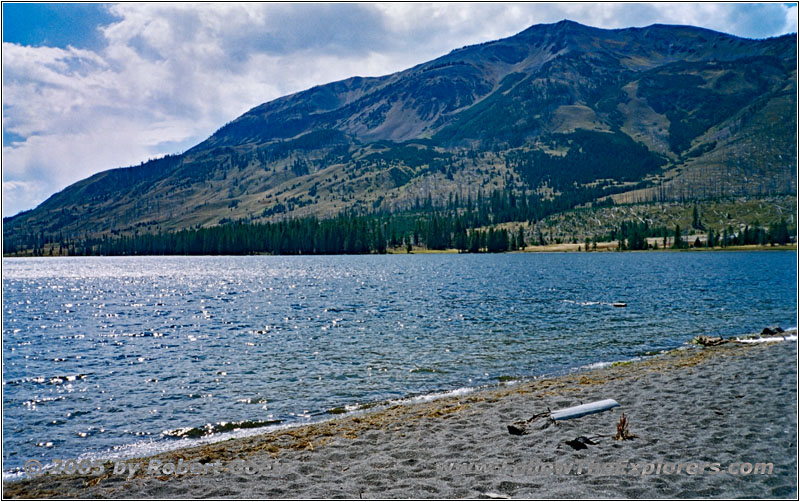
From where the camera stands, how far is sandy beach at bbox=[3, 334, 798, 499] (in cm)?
1420

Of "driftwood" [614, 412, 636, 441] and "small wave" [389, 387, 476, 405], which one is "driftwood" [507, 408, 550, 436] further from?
"small wave" [389, 387, 476, 405]

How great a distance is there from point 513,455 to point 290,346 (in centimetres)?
3151

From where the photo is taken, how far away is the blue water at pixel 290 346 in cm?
2734

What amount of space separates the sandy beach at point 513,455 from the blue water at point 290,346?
5.53 metres

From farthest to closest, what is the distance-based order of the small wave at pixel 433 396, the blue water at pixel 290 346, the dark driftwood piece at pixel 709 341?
1. the dark driftwood piece at pixel 709 341
2. the small wave at pixel 433 396
3. the blue water at pixel 290 346

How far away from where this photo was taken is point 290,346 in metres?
45.5

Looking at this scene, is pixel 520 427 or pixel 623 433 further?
pixel 520 427

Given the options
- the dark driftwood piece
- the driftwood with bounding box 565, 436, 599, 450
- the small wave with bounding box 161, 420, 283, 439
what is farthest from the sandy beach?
the dark driftwood piece

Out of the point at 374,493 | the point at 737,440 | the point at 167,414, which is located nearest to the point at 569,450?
the point at 737,440

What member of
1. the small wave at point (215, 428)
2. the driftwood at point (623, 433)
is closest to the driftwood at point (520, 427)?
the driftwood at point (623, 433)

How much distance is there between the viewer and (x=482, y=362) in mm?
38344

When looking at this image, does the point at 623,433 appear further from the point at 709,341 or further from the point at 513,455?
the point at 709,341

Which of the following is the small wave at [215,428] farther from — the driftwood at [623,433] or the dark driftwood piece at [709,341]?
the dark driftwood piece at [709,341]

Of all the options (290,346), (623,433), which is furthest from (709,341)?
(290,346)
